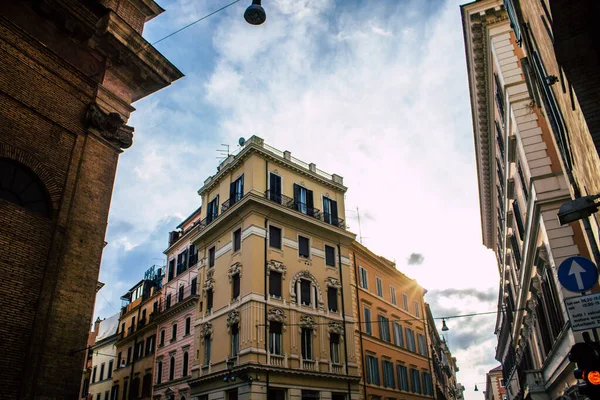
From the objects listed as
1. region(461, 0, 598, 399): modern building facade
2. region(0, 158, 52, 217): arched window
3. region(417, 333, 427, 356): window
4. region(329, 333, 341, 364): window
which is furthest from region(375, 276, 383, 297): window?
region(0, 158, 52, 217): arched window

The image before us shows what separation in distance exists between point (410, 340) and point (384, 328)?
5.14m

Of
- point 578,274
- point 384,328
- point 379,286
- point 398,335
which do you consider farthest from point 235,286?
point 578,274

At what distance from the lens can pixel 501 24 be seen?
18.8 metres

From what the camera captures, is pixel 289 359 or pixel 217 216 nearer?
pixel 289 359

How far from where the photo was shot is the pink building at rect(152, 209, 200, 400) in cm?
3053

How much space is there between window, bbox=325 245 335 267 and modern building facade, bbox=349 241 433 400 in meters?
2.17

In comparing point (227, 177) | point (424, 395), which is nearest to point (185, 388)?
point (227, 177)

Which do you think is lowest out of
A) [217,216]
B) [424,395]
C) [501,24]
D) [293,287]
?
[424,395]

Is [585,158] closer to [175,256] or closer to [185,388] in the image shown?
[185,388]

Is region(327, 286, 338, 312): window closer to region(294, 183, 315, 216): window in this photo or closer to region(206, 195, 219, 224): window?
region(294, 183, 315, 216): window

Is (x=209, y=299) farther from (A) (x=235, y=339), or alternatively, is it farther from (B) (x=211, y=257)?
(A) (x=235, y=339)

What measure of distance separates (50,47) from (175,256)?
2851 cm

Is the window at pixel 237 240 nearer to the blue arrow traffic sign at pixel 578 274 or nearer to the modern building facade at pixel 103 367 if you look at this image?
the blue arrow traffic sign at pixel 578 274

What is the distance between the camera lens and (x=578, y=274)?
769 cm
